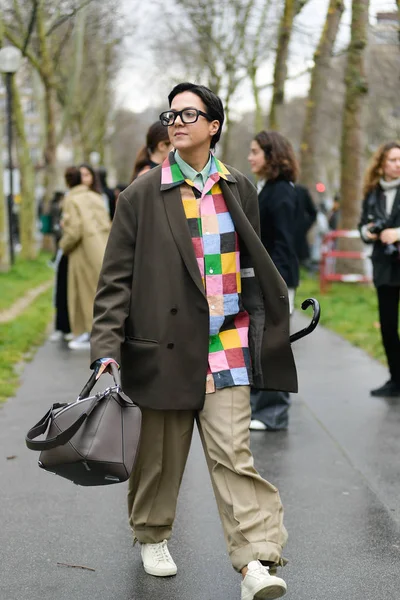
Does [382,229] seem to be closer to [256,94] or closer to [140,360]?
[140,360]

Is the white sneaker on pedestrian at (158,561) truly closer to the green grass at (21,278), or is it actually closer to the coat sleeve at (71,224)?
the coat sleeve at (71,224)

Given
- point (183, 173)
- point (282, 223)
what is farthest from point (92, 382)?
point (282, 223)

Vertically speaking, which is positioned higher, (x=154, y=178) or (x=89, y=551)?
(x=154, y=178)

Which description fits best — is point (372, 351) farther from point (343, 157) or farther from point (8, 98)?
point (8, 98)

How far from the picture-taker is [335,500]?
5332 millimetres

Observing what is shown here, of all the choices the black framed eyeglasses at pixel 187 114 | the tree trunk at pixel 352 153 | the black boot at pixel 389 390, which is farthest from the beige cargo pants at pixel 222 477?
the tree trunk at pixel 352 153

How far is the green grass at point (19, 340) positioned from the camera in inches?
349

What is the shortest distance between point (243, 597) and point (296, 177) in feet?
12.0

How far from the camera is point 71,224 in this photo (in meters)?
10.8

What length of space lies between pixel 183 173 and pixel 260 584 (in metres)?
1.50

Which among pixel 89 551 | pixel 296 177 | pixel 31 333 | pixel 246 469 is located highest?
pixel 296 177

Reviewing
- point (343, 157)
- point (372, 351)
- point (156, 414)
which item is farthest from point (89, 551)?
point (343, 157)

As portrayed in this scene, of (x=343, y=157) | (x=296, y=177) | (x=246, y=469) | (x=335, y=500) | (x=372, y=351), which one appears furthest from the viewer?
(x=343, y=157)

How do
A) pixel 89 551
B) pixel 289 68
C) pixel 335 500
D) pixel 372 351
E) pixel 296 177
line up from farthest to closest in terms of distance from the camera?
1. pixel 289 68
2. pixel 372 351
3. pixel 296 177
4. pixel 335 500
5. pixel 89 551
